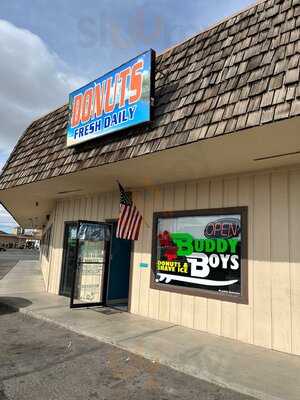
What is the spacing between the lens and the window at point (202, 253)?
6.80 meters

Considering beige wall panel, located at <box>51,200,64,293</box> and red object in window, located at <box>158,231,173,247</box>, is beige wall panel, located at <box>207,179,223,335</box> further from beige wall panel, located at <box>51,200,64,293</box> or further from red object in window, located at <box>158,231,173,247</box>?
beige wall panel, located at <box>51,200,64,293</box>

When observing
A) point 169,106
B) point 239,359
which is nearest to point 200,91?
point 169,106

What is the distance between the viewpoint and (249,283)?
21.4ft

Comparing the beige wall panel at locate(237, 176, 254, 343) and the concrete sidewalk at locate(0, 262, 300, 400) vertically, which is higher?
the beige wall panel at locate(237, 176, 254, 343)

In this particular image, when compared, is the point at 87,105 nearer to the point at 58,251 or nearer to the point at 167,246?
the point at 167,246

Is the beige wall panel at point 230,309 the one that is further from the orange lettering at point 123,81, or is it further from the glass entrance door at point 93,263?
the glass entrance door at point 93,263

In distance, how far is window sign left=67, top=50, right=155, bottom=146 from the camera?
21.4 feet

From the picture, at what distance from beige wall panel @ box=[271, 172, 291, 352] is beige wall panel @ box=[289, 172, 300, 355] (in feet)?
0.23

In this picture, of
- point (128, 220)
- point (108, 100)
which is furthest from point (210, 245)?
point (108, 100)

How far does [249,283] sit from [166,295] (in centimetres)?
215

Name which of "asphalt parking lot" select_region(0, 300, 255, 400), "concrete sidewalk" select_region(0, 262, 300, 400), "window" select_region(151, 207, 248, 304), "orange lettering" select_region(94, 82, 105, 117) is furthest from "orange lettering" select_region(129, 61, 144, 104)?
"asphalt parking lot" select_region(0, 300, 255, 400)

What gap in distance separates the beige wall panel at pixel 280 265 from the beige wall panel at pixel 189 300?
182cm

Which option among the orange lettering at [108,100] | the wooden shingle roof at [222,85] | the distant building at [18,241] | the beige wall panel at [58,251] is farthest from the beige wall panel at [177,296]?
the distant building at [18,241]

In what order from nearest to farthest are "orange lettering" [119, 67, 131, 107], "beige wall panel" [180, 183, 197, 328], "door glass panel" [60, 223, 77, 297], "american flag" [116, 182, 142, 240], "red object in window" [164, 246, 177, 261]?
"orange lettering" [119, 67, 131, 107] → "beige wall panel" [180, 183, 197, 328] → "red object in window" [164, 246, 177, 261] → "american flag" [116, 182, 142, 240] → "door glass panel" [60, 223, 77, 297]
